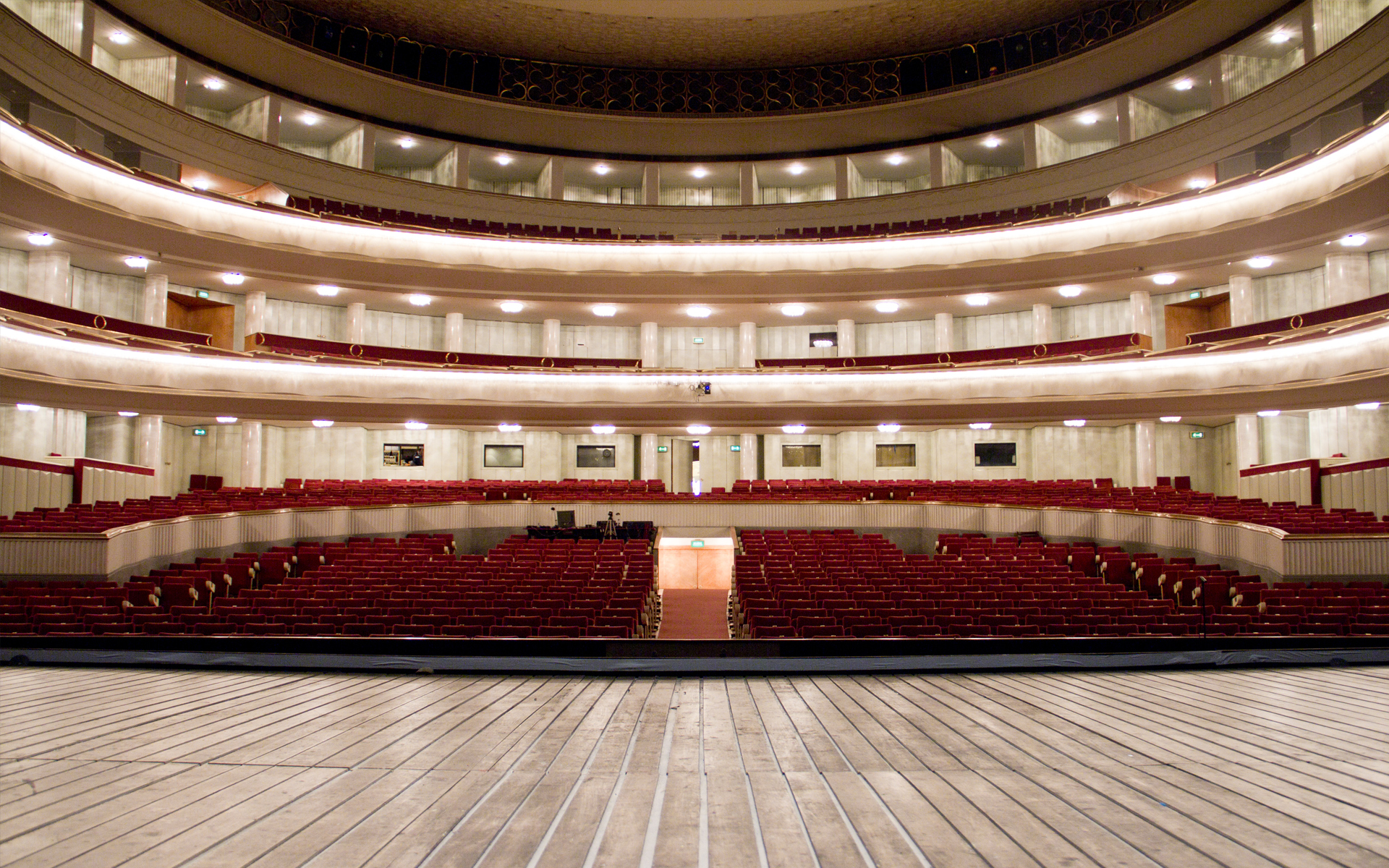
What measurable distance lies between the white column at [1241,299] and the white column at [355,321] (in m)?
21.7

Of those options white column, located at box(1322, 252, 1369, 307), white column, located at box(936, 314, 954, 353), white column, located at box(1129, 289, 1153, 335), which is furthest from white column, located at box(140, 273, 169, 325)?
white column, located at box(1322, 252, 1369, 307)

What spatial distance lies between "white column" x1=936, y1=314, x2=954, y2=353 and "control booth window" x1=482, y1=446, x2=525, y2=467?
40.7ft

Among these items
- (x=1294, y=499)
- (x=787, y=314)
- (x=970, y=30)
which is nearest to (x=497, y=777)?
(x=1294, y=499)

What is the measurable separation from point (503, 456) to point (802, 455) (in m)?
8.83

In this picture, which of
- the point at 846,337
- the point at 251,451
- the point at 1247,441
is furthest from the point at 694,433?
the point at 1247,441

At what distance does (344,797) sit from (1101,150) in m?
23.9

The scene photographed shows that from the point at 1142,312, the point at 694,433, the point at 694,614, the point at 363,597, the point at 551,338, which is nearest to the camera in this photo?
the point at 363,597

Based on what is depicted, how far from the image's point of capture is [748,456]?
2398 centimetres

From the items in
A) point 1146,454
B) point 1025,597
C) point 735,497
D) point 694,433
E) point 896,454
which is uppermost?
point 694,433

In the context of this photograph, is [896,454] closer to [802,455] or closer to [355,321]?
[802,455]

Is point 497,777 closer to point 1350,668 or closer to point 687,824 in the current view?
point 687,824

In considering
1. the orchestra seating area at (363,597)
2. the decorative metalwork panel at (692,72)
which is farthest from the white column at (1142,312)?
the orchestra seating area at (363,597)

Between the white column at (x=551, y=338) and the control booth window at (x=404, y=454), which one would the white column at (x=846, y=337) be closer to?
the white column at (x=551, y=338)

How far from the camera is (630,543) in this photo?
1481 cm
